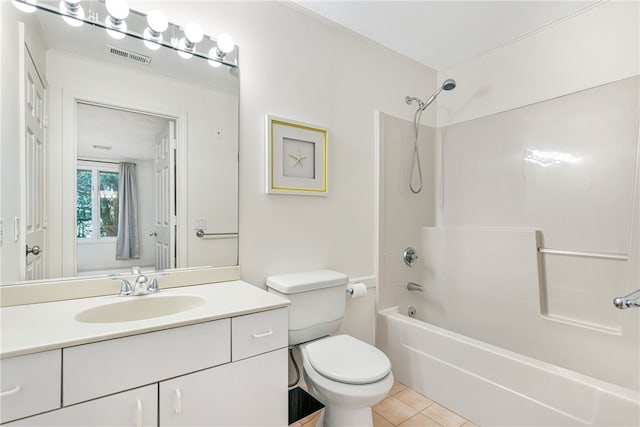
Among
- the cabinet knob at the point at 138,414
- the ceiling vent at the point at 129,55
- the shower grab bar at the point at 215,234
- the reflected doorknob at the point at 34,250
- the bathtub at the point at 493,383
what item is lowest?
the bathtub at the point at 493,383

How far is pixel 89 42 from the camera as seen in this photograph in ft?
A: 4.41

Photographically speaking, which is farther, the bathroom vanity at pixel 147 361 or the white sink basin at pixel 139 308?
the white sink basin at pixel 139 308

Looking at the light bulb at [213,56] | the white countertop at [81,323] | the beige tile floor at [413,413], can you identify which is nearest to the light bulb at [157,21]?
the light bulb at [213,56]

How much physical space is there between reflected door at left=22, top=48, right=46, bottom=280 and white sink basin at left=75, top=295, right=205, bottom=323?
0.93 ft

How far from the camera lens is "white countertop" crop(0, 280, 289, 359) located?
34.5 inches

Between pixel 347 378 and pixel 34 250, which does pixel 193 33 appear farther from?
pixel 347 378

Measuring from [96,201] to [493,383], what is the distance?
2.11 metres

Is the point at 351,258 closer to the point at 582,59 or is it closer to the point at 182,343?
the point at 182,343

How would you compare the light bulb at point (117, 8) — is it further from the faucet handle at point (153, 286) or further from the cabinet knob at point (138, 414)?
the cabinet knob at point (138, 414)

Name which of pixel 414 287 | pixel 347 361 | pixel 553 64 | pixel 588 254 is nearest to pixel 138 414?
pixel 347 361

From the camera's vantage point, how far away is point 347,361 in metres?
1.51

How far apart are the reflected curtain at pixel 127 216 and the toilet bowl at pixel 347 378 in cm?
96

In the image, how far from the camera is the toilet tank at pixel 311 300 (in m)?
1.66

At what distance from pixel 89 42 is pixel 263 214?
1.07 m
